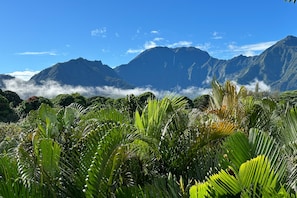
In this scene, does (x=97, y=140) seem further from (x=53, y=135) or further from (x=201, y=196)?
(x=53, y=135)

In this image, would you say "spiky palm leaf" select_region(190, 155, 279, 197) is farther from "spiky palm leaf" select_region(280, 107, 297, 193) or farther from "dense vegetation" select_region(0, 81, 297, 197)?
"spiky palm leaf" select_region(280, 107, 297, 193)

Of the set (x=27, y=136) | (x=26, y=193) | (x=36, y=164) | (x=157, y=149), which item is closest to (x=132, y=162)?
(x=157, y=149)

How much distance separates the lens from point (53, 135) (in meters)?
5.25

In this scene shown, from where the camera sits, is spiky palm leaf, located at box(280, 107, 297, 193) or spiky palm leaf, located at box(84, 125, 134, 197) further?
spiky palm leaf, located at box(280, 107, 297, 193)

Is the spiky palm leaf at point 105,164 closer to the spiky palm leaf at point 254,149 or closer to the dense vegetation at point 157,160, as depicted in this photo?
the dense vegetation at point 157,160

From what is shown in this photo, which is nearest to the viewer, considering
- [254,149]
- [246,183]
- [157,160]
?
[246,183]

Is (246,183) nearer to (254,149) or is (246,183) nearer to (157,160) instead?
(254,149)

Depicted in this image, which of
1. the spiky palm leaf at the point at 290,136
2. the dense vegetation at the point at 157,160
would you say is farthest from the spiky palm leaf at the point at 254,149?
the spiky palm leaf at the point at 290,136

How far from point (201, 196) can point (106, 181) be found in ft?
3.09

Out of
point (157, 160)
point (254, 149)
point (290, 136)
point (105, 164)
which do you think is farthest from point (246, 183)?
point (157, 160)

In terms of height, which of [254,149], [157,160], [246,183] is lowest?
[157,160]

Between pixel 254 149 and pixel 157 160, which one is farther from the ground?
pixel 254 149

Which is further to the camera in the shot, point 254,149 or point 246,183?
point 254,149

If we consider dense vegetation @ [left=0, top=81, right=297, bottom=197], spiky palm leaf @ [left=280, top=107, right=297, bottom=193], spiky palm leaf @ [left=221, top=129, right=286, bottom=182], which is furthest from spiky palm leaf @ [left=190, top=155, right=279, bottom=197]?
spiky palm leaf @ [left=280, top=107, right=297, bottom=193]
